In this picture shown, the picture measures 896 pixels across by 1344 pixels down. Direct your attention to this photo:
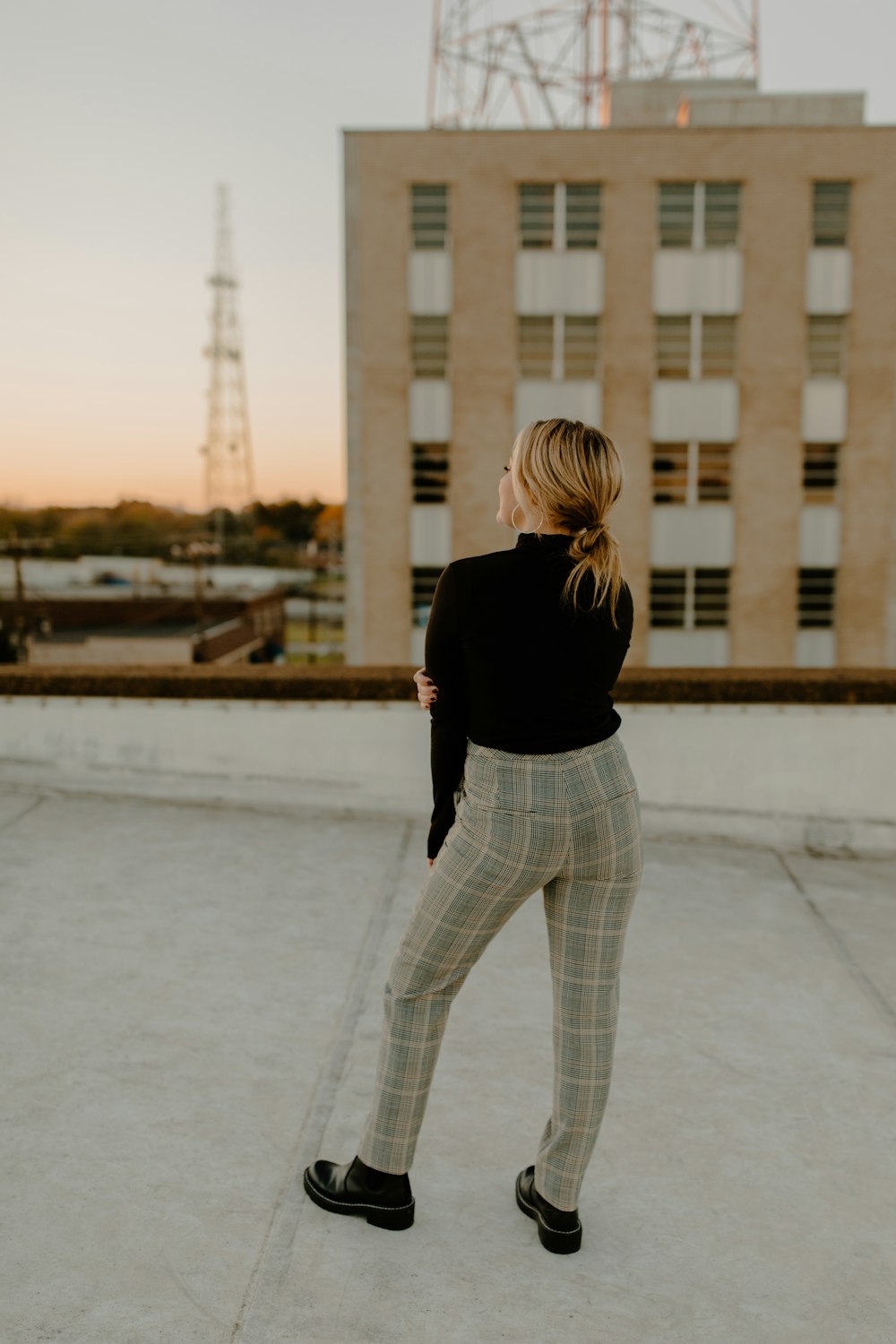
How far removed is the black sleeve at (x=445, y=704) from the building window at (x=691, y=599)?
997 inches

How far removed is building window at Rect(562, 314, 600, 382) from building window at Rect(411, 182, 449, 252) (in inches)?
146

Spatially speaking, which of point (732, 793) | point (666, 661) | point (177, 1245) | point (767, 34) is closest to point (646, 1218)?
point (177, 1245)

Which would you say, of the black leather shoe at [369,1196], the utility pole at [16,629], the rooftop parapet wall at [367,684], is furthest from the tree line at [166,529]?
the black leather shoe at [369,1196]

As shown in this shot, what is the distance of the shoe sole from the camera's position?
2.41 metres

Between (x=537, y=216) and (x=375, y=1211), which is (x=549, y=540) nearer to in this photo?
(x=375, y=1211)

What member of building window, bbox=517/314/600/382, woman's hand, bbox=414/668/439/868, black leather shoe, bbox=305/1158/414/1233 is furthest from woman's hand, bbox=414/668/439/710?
building window, bbox=517/314/600/382

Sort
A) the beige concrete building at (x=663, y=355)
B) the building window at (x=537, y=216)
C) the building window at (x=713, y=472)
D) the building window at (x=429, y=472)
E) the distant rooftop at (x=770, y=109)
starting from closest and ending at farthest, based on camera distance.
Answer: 1. the beige concrete building at (x=663, y=355)
2. the building window at (x=537, y=216)
3. the distant rooftop at (x=770, y=109)
4. the building window at (x=429, y=472)
5. the building window at (x=713, y=472)

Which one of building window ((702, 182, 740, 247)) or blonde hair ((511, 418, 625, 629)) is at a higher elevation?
building window ((702, 182, 740, 247))

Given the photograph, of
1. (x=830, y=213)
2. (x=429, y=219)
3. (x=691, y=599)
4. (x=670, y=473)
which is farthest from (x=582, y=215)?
(x=691, y=599)

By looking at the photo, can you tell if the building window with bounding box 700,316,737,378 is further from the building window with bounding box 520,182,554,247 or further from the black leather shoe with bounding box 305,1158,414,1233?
the black leather shoe with bounding box 305,1158,414,1233

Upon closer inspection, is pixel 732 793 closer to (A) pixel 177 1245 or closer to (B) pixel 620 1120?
(B) pixel 620 1120

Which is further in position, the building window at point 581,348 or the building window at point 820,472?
the building window at point 820,472

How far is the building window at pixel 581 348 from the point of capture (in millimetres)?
26078

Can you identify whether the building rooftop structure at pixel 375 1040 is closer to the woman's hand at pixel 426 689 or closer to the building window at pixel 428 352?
the woman's hand at pixel 426 689
